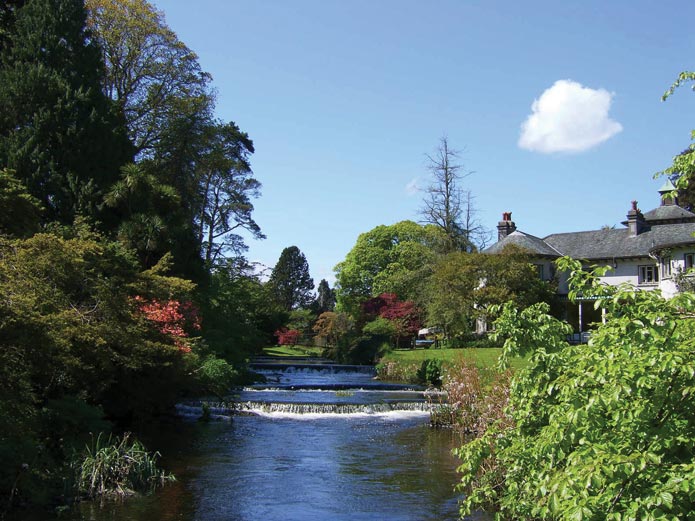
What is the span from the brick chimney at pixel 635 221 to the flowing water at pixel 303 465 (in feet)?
102

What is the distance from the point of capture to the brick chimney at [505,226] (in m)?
51.9

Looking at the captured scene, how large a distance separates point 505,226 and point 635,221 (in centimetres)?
955

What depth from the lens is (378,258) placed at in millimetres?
62969

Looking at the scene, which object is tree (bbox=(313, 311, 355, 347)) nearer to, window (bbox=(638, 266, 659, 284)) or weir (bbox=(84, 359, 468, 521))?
window (bbox=(638, 266, 659, 284))

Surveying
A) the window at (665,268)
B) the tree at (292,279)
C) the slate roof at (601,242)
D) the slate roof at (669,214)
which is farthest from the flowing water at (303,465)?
the tree at (292,279)

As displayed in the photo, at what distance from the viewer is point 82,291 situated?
15172mm

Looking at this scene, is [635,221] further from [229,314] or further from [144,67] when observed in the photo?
[144,67]

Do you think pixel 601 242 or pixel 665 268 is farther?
pixel 601 242

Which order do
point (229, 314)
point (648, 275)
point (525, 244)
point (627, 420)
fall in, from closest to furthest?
point (627, 420) → point (229, 314) → point (648, 275) → point (525, 244)

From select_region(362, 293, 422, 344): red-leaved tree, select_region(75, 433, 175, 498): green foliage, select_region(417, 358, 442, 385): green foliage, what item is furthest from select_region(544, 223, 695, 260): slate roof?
select_region(75, 433, 175, 498): green foliage

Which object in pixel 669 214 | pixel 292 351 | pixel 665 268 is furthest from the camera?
pixel 292 351

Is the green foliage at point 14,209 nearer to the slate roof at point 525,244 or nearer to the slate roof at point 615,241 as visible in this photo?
the slate roof at point 525,244

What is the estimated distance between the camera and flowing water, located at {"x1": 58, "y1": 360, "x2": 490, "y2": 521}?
10.7 metres

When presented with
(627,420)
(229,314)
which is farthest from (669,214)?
(627,420)
